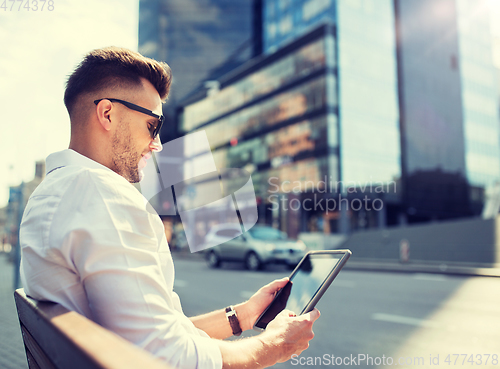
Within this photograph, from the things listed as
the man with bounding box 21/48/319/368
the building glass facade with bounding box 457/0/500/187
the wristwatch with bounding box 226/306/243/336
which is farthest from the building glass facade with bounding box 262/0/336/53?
the man with bounding box 21/48/319/368

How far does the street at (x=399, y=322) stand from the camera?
4.23 metres

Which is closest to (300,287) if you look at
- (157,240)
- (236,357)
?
(236,357)

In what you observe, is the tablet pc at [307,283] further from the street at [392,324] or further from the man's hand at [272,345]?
the street at [392,324]

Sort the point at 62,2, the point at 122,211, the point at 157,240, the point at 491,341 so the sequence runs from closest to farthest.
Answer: the point at 122,211
the point at 157,240
the point at 62,2
the point at 491,341

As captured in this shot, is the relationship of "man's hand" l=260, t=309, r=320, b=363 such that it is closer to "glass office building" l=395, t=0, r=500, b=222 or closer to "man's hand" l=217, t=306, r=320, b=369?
"man's hand" l=217, t=306, r=320, b=369

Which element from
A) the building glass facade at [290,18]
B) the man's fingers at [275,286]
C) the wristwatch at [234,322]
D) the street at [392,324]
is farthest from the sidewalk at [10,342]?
the building glass facade at [290,18]

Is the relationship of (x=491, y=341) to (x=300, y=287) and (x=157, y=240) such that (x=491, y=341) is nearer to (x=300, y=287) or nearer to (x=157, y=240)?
(x=300, y=287)

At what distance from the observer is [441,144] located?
4703cm

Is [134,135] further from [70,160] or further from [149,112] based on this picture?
[70,160]

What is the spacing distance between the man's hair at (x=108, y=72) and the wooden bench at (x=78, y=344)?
692 mm

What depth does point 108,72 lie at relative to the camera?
4.41ft

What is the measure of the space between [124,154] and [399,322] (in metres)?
5.58

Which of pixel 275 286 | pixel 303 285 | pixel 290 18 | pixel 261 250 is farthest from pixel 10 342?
pixel 290 18

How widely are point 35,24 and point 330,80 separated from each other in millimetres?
33904
